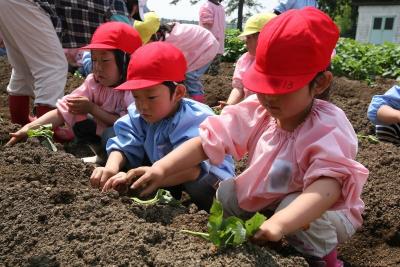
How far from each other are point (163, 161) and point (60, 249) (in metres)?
0.60

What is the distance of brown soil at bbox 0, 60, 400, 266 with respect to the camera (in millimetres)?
1584

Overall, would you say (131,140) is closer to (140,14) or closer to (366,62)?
(140,14)

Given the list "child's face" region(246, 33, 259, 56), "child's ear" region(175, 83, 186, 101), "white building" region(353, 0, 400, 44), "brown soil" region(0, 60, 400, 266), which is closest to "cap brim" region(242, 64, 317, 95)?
"brown soil" region(0, 60, 400, 266)

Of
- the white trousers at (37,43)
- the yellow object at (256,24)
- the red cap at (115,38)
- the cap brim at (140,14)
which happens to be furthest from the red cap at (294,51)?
the cap brim at (140,14)

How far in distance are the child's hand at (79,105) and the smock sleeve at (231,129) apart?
4.66 ft

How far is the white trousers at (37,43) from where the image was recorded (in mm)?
3584

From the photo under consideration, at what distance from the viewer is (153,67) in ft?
7.90

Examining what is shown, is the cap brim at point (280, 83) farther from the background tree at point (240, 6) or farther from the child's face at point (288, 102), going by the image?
the background tree at point (240, 6)

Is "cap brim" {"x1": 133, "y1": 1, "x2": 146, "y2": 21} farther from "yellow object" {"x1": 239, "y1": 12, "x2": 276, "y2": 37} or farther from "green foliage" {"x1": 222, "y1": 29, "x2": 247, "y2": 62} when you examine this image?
"green foliage" {"x1": 222, "y1": 29, "x2": 247, "y2": 62}

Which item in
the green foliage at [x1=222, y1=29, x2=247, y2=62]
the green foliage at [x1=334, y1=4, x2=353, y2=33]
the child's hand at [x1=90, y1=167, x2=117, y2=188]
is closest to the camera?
the child's hand at [x1=90, y1=167, x2=117, y2=188]

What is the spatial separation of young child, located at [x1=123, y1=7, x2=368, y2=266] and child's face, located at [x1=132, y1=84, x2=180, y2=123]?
0.44 metres

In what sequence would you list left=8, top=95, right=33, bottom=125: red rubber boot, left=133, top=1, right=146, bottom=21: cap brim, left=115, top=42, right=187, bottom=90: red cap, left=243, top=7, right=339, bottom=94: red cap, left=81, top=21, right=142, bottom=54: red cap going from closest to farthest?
left=243, top=7, right=339, bottom=94: red cap → left=115, top=42, right=187, bottom=90: red cap → left=81, top=21, right=142, bottom=54: red cap → left=8, top=95, right=33, bottom=125: red rubber boot → left=133, top=1, right=146, bottom=21: cap brim

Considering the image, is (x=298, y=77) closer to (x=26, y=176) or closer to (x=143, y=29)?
(x=26, y=176)

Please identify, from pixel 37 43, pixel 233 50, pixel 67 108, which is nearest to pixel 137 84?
pixel 67 108
